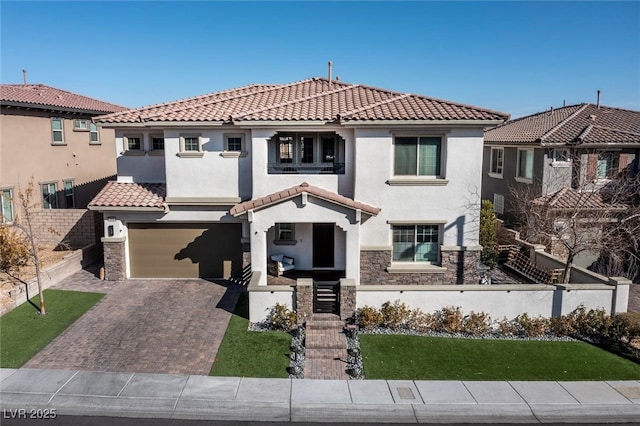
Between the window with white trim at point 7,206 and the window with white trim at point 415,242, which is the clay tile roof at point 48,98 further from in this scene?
the window with white trim at point 415,242

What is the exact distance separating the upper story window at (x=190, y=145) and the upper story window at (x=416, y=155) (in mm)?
7542

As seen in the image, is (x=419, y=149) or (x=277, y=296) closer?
(x=277, y=296)

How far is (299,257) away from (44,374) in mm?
9855

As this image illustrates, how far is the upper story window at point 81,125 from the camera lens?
90.5 ft

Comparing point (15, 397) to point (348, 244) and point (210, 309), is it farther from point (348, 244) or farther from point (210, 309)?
point (348, 244)

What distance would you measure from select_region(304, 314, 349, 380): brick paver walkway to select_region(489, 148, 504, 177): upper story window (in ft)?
59.9

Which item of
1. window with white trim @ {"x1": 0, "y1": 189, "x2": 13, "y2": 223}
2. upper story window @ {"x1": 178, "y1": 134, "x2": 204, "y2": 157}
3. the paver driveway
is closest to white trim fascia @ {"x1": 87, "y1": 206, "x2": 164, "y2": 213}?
upper story window @ {"x1": 178, "y1": 134, "x2": 204, "y2": 157}

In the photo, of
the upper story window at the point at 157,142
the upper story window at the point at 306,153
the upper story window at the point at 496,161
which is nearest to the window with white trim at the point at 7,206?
the upper story window at the point at 157,142

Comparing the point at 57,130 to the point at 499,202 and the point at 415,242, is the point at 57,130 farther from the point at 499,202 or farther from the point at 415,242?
the point at 499,202

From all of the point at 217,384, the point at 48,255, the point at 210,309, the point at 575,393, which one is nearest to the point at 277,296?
the point at 210,309

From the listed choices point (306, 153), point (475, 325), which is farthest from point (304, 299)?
point (306, 153)

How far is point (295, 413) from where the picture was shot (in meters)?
11.2

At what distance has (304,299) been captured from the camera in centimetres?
1538

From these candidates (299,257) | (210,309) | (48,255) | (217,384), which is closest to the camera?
(217,384)
